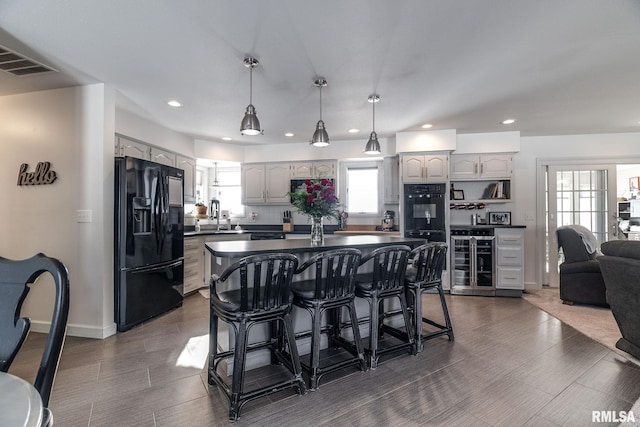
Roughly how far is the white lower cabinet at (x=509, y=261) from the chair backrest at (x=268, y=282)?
12.7 feet

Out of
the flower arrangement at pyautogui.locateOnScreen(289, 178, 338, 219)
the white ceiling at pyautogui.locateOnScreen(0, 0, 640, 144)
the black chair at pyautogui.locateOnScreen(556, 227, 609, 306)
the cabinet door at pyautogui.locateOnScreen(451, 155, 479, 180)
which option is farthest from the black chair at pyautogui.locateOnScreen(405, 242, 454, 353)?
the cabinet door at pyautogui.locateOnScreen(451, 155, 479, 180)

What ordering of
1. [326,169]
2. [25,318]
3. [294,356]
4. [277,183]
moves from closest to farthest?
1. [25,318]
2. [294,356]
3. [326,169]
4. [277,183]

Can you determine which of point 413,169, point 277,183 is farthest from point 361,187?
point 277,183

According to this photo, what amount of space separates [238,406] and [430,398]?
1.21 metres

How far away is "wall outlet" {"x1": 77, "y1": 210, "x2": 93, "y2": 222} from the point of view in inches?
119

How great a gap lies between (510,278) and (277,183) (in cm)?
409

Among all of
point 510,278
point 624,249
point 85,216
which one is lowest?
point 510,278

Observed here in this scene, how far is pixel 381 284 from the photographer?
2408 mm

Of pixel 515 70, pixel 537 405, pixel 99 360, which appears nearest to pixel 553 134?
pixel 515 70

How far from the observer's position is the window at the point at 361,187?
18.1 feet

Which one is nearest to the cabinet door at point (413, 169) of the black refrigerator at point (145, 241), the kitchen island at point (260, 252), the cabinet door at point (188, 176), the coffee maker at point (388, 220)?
the coffee maker at point (388, 220)

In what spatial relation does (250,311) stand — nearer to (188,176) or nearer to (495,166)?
(188,176)

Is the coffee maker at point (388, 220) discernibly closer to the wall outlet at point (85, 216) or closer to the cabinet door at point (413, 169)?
the cabinet door at point (413, 169)

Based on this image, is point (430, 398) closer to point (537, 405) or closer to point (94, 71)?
point (537, 405)
